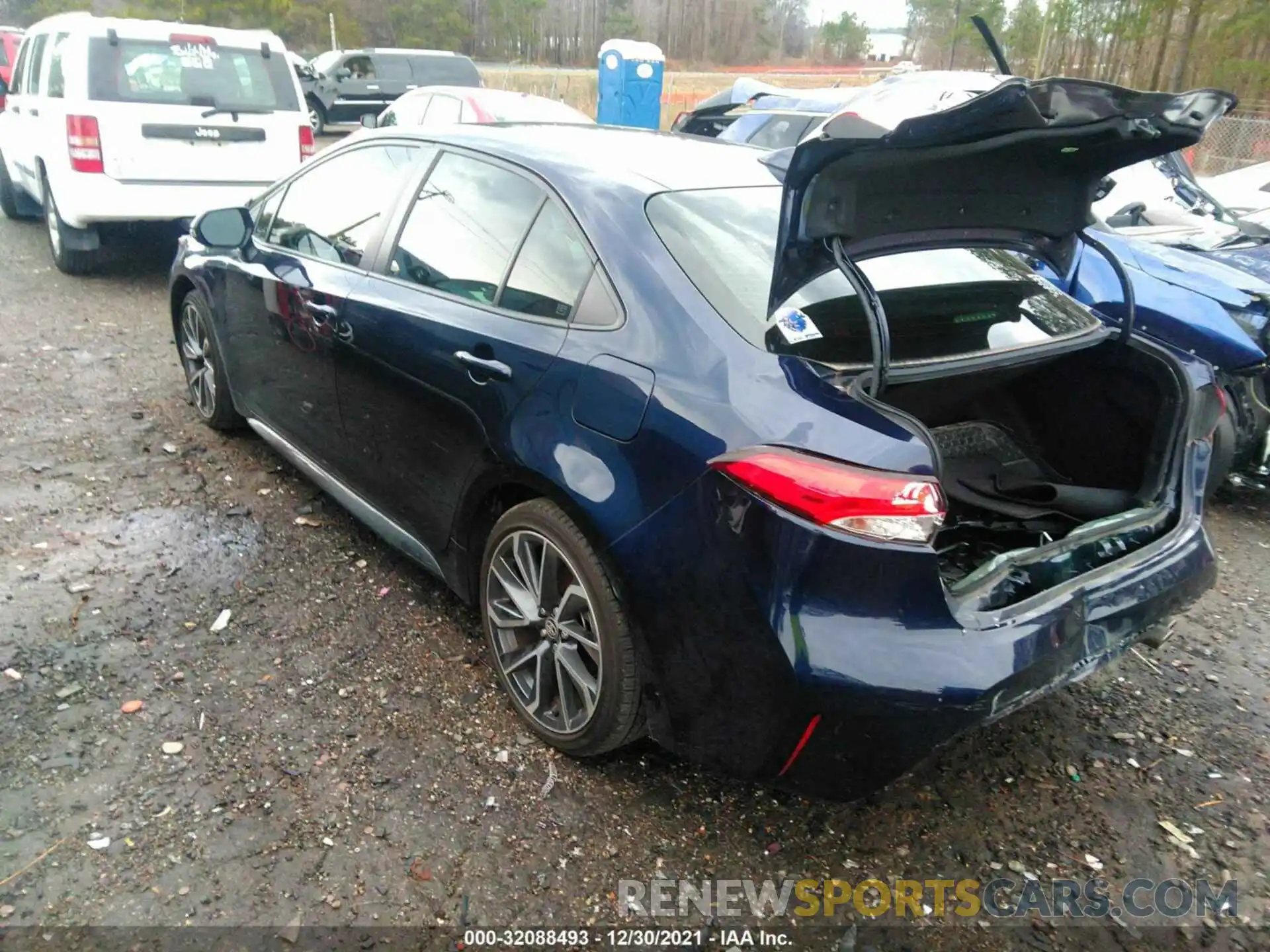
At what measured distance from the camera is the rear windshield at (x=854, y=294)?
7.50 ft

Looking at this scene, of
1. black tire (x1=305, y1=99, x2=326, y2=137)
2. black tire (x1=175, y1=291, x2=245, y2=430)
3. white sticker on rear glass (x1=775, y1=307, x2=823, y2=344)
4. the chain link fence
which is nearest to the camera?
white sticker on rear glass (x1=775, y1=307, x2=823, y2=344)

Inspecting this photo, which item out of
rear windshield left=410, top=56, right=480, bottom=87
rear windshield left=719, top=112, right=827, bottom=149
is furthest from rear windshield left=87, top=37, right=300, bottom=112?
rear windshield left=410, top=56, right=480, bottom=87

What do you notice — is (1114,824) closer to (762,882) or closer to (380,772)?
(762,882)

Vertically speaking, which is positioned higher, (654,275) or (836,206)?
(836,206)

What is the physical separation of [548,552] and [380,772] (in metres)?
0.80

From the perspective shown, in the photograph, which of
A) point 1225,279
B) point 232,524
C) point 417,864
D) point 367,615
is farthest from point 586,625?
point 1225,279

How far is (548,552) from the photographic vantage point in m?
2.57

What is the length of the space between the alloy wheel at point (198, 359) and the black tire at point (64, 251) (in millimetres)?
3817

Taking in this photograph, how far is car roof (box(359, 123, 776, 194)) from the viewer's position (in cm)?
276

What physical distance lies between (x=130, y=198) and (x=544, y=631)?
20.9ft

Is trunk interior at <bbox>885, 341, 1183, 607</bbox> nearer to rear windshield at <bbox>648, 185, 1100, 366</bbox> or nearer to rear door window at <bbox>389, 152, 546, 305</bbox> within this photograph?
rear windshield at <bbox>648, 185, 1100, 366</bbox>

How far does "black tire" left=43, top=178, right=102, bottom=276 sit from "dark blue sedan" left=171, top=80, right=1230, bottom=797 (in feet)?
18.8

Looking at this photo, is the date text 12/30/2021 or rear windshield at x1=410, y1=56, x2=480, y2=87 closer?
the date text 12/30/2021

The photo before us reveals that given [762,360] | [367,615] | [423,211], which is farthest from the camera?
[367,615]
